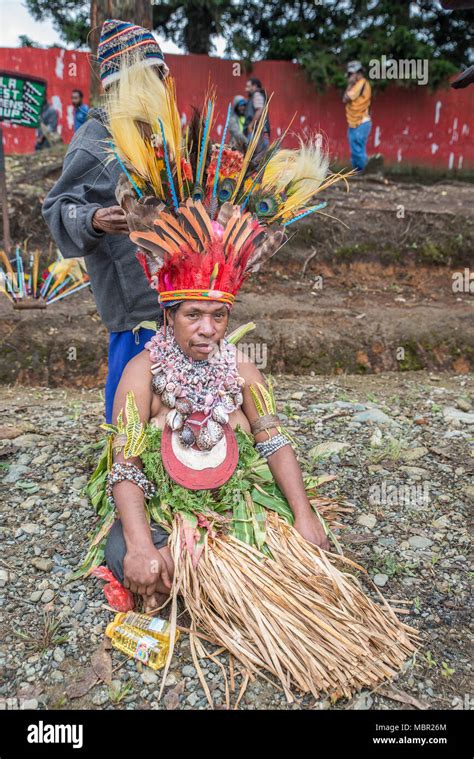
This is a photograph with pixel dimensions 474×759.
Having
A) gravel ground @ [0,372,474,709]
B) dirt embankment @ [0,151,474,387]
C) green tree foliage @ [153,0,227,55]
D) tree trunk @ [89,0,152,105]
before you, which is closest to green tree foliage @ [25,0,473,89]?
green tree foliage @ [153,0,227,55]

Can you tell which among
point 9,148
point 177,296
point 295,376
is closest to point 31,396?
point 295,376

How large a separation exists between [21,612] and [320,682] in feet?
3.87

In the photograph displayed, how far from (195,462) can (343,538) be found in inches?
37.5

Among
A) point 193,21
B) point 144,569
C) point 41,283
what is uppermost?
point 193,21

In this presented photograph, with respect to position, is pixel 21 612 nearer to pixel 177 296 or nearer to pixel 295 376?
pixel 177 296

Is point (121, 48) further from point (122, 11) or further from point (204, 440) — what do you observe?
point (122, 11)

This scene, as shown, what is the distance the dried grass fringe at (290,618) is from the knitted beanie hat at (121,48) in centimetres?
182

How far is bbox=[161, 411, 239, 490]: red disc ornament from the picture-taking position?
8.00 feet

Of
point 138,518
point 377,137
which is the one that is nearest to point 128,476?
point 138,518

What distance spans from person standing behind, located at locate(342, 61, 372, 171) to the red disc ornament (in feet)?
30.9

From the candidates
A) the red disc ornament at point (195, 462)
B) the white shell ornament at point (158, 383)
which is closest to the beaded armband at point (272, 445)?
the red disc ornament at point (195, 462)

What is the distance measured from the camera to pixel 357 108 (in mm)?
10609
